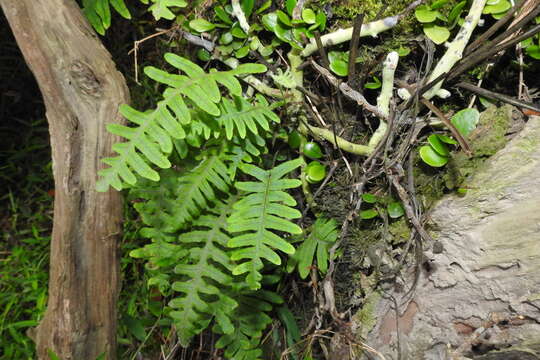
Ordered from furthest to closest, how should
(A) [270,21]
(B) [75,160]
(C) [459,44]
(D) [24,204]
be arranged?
(D) [24,204]
(A) [270,21]
(B) [75,160]
(C) [459,44]

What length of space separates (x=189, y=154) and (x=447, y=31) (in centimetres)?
114

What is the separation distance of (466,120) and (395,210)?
0.44 m

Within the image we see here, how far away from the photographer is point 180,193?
185 cm

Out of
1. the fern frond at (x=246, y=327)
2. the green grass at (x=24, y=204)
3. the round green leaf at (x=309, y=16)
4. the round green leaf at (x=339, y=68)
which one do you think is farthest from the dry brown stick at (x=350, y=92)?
the green grass at (x=24, y=204)

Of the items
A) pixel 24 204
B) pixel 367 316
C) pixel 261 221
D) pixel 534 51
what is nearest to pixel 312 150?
pixel 261 221

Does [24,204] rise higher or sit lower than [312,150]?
lower

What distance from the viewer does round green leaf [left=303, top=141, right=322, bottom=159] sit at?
1939mm

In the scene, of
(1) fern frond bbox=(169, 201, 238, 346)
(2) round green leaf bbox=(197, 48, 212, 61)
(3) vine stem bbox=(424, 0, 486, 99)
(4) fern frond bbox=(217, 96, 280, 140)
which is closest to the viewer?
(3) vine stem bbox=(424, 0, 486, 99)

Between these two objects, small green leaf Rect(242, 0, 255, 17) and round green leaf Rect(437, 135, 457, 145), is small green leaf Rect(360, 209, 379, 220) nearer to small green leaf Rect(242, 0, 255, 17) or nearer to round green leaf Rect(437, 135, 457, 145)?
round green leaf Rect(437, 135, 457, 145)

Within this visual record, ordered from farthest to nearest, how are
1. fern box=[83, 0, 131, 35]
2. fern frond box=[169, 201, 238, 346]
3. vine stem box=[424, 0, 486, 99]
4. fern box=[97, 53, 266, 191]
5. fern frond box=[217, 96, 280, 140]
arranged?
fern box=[83, 0, 131, 35] < fern frond box=[169, 201, 238, 346] < fern frond box=[217, 96, 280, 140] < vine stem box=[424, 0, 486, 99] < fern box=[97, 53, 266, 191]

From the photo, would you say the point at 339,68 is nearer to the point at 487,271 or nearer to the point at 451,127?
the point at 451,127

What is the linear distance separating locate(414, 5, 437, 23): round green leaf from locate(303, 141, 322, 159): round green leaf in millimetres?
643

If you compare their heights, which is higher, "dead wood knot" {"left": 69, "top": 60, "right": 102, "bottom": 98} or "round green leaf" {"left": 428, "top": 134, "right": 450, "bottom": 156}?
"dead wood knot" {"left": 69, "top": 60, "right": 102, "bottom": 98}

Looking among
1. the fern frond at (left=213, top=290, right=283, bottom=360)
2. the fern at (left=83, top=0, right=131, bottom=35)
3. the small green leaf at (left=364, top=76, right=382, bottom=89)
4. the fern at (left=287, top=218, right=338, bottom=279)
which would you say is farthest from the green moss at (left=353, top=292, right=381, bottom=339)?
the fern at (left=83, top=0, right=131, bottom=35)
